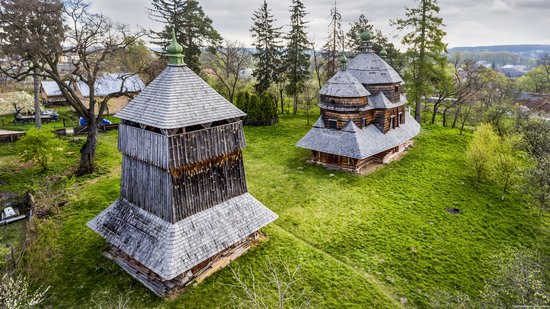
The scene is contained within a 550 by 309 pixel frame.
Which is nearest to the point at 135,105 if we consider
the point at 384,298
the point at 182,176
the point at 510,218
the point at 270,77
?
the point at 182,176

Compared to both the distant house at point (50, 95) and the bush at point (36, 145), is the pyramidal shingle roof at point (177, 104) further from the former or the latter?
the distant house at point (50, 95)

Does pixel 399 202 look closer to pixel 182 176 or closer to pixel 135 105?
pixel 182 176

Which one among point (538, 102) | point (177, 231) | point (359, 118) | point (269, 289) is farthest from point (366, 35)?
point (538, 102)

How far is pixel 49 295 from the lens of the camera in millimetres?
11461

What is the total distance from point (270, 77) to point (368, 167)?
2096 cm

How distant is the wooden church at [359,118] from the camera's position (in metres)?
23.1

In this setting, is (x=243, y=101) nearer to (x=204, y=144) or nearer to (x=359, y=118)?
(x=359, y=118)

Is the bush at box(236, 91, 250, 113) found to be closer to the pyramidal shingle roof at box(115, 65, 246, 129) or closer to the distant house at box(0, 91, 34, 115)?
the distant house at box(0, 91, 34, 115)

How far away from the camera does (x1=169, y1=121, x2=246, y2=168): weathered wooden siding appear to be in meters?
10.9

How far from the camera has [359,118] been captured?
2417 centimetres

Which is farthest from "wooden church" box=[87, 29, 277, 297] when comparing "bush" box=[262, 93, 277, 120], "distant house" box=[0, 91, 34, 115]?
"distant house" box=[0, 91, 34, 115]

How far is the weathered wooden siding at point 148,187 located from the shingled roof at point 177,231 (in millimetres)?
312

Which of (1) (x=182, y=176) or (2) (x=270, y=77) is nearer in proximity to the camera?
(1) (x=182, y=176)

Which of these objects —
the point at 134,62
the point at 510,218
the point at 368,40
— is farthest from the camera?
Answer: the point at 134,62
